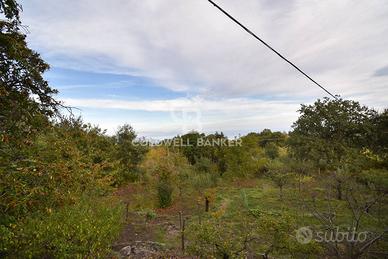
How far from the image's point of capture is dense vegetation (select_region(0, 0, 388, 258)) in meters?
5.56

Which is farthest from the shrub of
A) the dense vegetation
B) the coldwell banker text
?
the coldwell banker text

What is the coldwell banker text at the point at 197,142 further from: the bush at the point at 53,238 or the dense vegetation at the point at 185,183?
the bush at the point at 53,238

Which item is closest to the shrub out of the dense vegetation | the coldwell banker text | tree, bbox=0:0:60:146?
the dense vegetation

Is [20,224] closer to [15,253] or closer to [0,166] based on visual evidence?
[15,253]

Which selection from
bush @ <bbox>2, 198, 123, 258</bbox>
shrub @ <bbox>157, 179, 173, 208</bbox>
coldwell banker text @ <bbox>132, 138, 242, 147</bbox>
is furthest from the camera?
coldwell banker text @ <bbox>132, 138, 242, 147</bbox>

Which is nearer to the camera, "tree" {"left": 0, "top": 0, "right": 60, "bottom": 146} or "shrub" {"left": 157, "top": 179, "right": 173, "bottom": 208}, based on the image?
"tree" {"left": 0, "top": 0, "right": 60, "bottom": 146}

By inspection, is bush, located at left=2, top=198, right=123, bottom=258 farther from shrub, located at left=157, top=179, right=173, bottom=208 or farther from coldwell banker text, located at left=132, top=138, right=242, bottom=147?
coldwell banker text, located at left=132, top=138, right=242, bottom=147

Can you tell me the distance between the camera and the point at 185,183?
1702 cm

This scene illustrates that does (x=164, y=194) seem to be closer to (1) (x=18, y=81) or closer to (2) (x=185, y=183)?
(2) (x=185, y=183)

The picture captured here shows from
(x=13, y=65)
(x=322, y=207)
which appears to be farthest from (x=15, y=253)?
(x=322, y=207)

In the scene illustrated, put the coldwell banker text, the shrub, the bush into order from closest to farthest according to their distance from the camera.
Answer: the bush → the shrub → the coldwell banker text

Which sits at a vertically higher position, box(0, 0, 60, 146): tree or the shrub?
box(0, 0, 60, 146): tree

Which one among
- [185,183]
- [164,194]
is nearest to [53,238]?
[164,194]

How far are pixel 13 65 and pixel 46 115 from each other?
161cm
